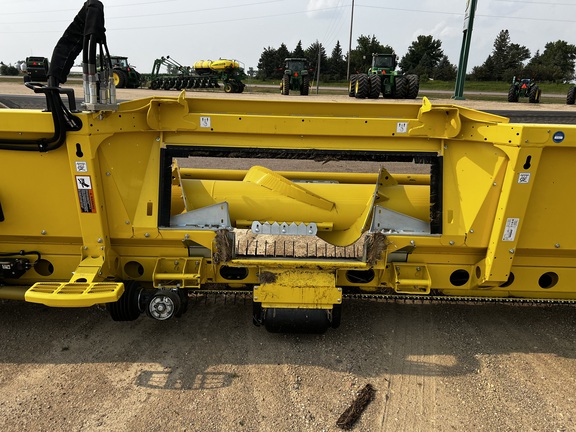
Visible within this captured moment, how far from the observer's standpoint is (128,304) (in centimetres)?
303

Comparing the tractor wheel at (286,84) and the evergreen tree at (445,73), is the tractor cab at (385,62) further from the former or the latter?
the evergreen tree at (445,73)

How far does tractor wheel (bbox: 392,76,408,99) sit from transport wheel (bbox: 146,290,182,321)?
2178 centimetres

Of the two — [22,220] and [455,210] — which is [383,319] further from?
[22,220]

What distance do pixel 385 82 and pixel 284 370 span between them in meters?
22.0

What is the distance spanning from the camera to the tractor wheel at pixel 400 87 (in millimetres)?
22203

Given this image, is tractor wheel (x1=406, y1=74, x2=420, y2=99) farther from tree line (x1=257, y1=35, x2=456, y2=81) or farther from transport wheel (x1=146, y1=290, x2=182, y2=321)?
tree line (x1=257, y1=35, x2=456, y2=81)

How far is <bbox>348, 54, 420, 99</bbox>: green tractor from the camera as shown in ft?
70.2

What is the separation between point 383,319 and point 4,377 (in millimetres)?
2823

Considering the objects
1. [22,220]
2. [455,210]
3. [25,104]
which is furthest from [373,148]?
[25,104]

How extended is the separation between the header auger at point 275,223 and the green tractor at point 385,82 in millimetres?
19304

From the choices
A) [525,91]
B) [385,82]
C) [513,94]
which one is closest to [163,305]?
[385,82]

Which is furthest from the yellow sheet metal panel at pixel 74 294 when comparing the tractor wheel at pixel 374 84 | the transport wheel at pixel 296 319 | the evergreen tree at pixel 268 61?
the evergreen tree at pixel 268 61

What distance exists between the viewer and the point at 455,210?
3.18m

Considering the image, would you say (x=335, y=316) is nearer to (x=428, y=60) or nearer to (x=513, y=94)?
(x=513, y=94)
